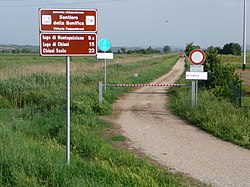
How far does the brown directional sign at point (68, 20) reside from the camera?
21.0 ft

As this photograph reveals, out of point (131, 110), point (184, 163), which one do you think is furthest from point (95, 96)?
point (184, 163)

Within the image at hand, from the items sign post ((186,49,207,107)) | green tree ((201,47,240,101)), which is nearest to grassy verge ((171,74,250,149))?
sign post ((186,49,207,107))

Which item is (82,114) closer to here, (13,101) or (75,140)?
(75,140)

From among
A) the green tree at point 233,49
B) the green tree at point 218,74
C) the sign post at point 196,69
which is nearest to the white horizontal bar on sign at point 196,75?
the sign post at point 196,69

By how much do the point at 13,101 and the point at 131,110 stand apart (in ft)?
Result: 22.1

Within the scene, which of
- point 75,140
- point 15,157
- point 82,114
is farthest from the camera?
point 82,114

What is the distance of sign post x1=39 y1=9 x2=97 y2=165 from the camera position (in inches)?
251

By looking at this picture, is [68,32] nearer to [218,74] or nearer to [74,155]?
[74,155]

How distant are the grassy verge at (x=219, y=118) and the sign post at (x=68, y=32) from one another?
4949 millimetres

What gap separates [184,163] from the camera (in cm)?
809

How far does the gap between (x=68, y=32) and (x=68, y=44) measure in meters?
0.19

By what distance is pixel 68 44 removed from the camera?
649 cm

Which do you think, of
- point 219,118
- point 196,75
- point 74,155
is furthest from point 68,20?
point 196,75

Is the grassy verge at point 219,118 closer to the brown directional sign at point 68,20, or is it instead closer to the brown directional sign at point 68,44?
the brown directional sign at point 68,44
